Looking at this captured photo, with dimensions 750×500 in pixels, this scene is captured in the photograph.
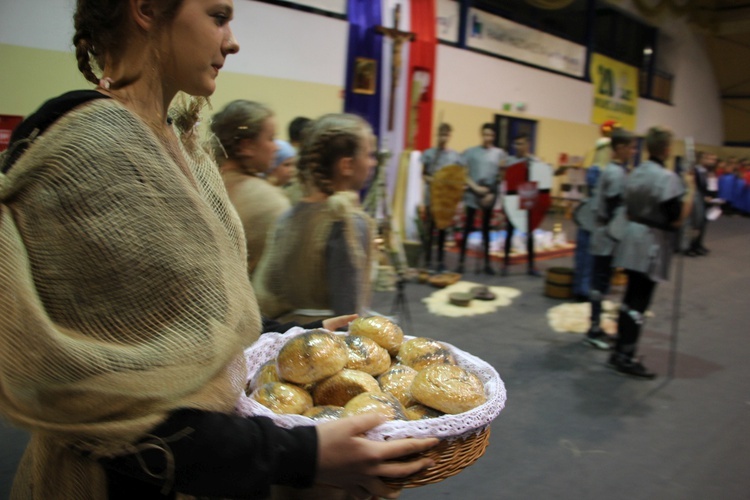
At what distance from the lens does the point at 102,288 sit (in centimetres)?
60

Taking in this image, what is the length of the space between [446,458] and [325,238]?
1.04 meters

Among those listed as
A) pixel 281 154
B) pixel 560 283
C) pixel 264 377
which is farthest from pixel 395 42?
pixel 264 377

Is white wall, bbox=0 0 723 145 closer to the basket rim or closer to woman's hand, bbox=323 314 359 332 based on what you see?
the basket rim

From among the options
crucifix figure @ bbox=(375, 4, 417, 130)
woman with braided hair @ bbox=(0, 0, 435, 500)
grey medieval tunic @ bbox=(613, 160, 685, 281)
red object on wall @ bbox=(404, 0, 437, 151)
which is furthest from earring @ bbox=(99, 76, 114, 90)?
red object on wall @ bbox=(404, 0, 437, 151)

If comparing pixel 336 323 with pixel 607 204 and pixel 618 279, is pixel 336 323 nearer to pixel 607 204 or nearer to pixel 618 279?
pixel 607 204

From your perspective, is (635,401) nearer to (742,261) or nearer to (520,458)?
(520,458)

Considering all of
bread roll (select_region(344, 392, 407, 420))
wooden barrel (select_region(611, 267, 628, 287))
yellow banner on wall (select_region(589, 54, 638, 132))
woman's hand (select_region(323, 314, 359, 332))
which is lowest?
wooden barrel (select_region(611, 267, 628, 287))

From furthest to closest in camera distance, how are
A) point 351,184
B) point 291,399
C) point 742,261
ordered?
1. point 742,261
2. point 351,184
3. point 291,399

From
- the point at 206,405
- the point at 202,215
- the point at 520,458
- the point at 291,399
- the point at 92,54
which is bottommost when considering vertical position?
the point at 520,458

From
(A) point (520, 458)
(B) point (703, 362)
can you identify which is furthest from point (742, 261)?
(A) point (520, 458)

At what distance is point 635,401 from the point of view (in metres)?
3.47

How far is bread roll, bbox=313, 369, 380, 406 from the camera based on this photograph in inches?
43.8

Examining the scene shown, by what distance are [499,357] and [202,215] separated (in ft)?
12.0

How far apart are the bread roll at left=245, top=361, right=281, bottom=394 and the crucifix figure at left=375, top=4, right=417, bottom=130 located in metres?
6.65
